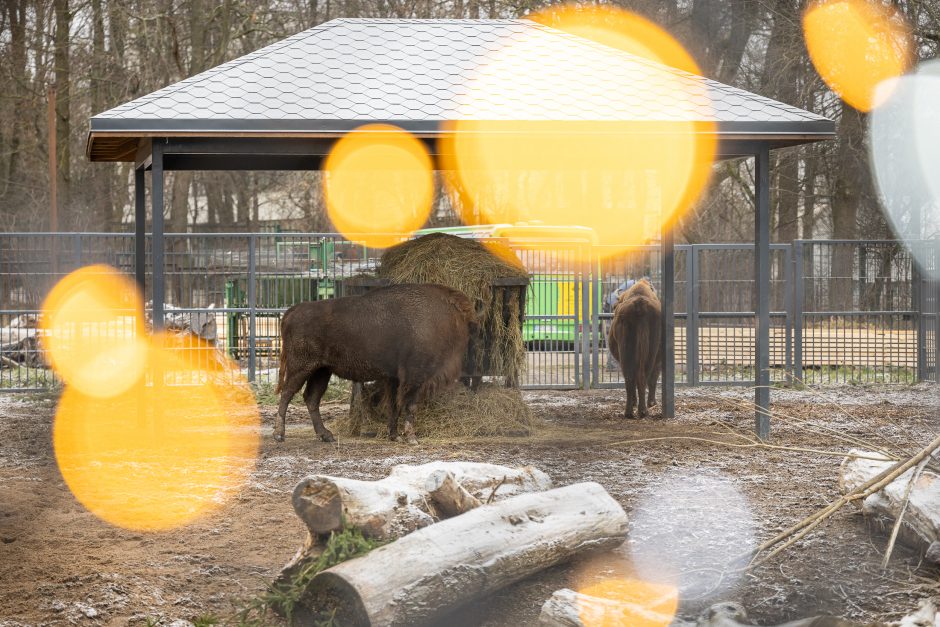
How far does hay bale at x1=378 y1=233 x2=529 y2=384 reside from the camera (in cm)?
1126

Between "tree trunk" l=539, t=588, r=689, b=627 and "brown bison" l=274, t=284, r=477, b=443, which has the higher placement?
"brown bison" l=274, t=284, r=477, b=443

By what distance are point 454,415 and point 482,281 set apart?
132 centimetres

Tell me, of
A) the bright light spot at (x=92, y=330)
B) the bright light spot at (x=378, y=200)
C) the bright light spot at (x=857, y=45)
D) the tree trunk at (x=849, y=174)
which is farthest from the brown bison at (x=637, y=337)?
the bright light spot at (x=378, y=200)

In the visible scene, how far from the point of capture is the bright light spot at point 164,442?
781 cm

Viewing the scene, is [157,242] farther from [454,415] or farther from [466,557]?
[466,557]

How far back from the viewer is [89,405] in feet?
45.0

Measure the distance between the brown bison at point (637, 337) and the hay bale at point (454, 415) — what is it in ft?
4.82

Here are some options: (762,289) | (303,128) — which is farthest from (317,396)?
(762,289)

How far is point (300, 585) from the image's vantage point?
5.23m

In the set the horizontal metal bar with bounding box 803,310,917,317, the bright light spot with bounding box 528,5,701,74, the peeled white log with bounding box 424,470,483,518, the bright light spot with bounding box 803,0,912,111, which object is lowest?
the peeled white log with bounding box 424,470,483,518

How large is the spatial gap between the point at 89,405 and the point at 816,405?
A: 334 inches

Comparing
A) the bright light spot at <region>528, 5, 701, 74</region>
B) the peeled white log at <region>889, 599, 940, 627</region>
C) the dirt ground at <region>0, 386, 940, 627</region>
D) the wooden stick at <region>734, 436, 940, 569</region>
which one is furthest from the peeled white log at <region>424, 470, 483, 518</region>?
the bright light spot at <region>528, 5, 701, 74</region>

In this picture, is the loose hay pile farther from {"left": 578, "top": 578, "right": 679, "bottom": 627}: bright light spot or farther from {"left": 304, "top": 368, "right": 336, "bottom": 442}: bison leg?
{"left": 578, "top": 578, "right": 679, "bottom": 627}: bright light spot

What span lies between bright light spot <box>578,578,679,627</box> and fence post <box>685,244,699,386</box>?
34.5ft
